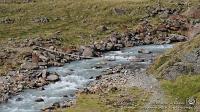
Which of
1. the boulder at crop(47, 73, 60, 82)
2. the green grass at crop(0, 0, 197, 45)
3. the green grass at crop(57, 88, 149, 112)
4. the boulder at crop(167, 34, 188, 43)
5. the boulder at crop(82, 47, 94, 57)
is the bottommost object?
the green grass at crop(57, 88, 149, 112)

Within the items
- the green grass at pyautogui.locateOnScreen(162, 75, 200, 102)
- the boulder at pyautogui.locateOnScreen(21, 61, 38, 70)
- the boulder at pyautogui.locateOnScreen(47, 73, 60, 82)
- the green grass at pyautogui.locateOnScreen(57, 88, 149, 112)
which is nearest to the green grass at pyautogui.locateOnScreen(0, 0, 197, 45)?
the boulder at pyautogui.locateOnScreen(21, 61, 38, 70)

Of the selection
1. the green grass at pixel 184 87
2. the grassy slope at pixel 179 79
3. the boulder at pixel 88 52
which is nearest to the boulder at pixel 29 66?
the boulder at pixel 88 52

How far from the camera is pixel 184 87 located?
64625 mm

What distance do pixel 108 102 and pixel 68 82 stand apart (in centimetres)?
1850

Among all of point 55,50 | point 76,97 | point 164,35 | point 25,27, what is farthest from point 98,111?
point 25,27

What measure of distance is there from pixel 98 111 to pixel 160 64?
66.6 ft

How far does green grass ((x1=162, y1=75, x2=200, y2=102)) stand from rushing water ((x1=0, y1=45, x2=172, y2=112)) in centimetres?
1500

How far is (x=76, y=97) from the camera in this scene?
240ft

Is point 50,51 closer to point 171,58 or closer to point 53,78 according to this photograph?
point 53,78

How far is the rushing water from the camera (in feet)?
233

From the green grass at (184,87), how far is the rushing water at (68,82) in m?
15.0

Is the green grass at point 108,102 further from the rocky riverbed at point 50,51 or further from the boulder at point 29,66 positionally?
the boulder at point 29,66

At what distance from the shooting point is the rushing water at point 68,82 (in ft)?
233

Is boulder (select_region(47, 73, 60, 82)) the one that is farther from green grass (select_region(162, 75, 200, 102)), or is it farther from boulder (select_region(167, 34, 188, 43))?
boulder (select_region(167, 34, 188, 43))
